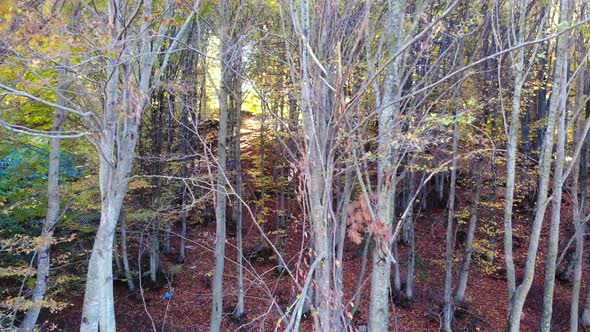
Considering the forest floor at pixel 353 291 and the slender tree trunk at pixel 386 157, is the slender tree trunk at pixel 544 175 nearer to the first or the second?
the slender tree trunk at pixel 386 157

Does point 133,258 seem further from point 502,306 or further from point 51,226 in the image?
point 502,306

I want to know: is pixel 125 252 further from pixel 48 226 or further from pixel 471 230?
pixel 471 230

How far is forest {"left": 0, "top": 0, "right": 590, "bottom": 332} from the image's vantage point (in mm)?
3910

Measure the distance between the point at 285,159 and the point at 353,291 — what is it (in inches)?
182

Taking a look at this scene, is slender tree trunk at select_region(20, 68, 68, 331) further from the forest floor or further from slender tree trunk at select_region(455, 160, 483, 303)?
slender tree trunk at select_region(455, 160, 483, 303)

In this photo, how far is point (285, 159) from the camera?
36.8ft

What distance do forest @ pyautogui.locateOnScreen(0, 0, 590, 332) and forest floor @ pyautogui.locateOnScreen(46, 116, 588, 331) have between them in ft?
0.22

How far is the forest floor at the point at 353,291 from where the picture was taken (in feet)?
32.8

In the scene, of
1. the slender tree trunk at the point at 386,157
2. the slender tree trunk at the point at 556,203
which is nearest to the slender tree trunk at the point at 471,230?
the slender tree trunk at the point at 556,203

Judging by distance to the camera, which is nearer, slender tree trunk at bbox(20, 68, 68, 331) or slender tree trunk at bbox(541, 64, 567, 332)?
slender tree trunk at bbox(541, 64, 567, 332)

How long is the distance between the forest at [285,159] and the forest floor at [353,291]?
68 millimetres

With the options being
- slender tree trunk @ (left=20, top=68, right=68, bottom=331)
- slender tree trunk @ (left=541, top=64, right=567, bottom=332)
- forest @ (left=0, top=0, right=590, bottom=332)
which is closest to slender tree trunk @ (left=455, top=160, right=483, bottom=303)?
forest @ (left=0, top=0, right=590, bottom=332)

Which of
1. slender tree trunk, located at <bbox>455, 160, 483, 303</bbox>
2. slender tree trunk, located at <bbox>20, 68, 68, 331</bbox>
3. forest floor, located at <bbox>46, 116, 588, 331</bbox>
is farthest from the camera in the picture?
forest floor, located at <bbox>46, 116, 588, 331</bbox>

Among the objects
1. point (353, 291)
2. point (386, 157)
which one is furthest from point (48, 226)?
point (353, 291)
